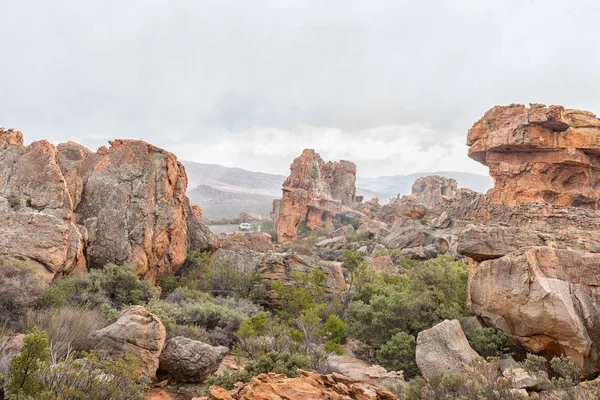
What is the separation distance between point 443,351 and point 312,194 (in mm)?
47534

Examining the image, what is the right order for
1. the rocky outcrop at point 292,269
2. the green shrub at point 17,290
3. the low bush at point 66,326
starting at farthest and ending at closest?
1. the rocky outcrop at point 292,269
2. the green shrub at point 17,290
3. the low bush at point 66,326

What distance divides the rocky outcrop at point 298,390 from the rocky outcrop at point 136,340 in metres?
2.60

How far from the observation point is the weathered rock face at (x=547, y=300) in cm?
686

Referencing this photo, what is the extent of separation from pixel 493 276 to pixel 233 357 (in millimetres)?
6709

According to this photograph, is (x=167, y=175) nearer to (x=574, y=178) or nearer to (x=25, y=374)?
(x=25, y=374)

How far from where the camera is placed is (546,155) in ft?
92.1

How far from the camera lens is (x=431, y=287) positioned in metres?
10.7

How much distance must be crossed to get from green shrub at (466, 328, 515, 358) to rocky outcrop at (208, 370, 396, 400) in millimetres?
4048

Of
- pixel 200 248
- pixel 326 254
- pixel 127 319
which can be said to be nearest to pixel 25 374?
pixel 127 319

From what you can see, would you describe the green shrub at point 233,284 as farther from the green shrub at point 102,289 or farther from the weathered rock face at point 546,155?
the weathered rock face at point 546,155

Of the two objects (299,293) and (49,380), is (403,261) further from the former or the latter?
(49,380)

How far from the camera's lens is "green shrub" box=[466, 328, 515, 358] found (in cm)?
763

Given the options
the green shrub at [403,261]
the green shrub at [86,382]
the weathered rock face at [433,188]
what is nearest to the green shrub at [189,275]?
the green shrub at [86,382]

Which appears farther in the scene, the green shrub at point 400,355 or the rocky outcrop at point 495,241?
the rocky outcrop at point 495,241
